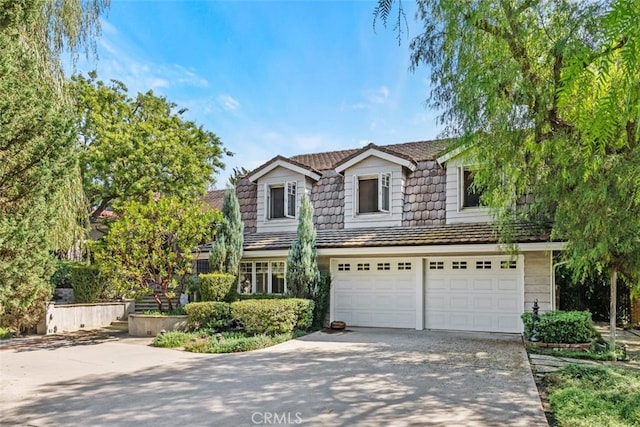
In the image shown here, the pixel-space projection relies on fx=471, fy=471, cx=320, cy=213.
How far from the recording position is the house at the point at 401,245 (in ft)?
41.9

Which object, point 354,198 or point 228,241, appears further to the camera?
point 354,198

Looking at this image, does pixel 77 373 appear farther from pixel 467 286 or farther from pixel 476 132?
pixel 467 286

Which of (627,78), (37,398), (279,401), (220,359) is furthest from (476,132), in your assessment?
(37,398)

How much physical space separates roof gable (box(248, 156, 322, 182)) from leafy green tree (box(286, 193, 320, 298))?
2.30 metres

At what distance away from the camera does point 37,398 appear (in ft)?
22.5

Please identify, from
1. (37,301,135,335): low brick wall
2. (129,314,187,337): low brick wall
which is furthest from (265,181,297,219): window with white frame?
(37,301,135,335): low brick wall

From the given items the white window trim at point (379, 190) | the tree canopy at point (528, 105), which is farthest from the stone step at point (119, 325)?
the tree canopy at point (528, 105)

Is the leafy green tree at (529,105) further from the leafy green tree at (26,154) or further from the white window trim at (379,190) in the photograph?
the white window trim at (379,190)

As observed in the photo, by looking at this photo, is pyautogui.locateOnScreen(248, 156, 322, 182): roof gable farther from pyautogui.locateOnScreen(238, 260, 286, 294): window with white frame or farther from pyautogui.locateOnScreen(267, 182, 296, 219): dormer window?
pyautogui.locateOnScreen(238, 260, 286, 294): window with white frame

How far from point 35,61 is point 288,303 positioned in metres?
7.97

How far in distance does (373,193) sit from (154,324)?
25.3ft

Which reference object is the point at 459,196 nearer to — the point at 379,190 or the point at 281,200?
the point at 379,190

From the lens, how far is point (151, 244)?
43.9ft
